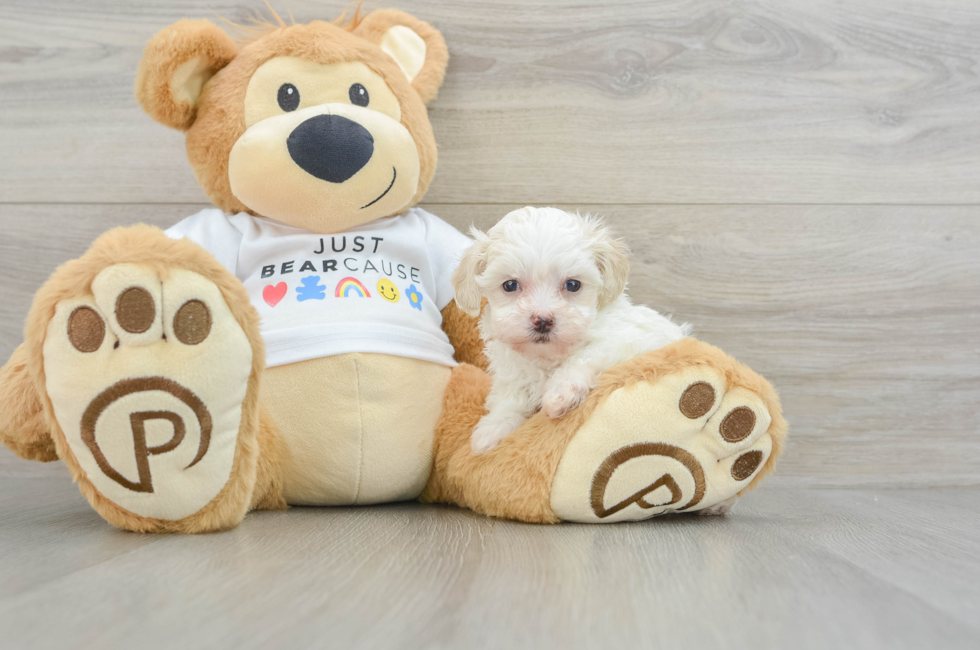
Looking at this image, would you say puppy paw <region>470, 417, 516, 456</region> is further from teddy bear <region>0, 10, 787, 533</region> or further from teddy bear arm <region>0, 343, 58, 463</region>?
teddy bear arm <region>0, 343, 58, 463</region>

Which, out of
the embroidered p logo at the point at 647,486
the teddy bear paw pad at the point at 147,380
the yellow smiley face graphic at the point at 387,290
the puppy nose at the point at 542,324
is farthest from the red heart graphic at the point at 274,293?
the embroidered p logo at the point at 647,486

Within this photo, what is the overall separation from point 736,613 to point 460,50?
1.06 metres

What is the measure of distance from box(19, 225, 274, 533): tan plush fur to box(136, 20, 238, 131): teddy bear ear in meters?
0.36

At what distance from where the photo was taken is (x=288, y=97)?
103cm

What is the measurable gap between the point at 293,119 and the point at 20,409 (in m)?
0.50

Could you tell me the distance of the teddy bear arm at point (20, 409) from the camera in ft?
2.86

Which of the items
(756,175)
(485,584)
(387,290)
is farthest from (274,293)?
(756,175)

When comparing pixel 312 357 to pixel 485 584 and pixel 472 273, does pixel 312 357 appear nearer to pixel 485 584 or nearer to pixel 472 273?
pixel 472 273

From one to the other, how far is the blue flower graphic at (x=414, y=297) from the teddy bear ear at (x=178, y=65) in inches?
16.5

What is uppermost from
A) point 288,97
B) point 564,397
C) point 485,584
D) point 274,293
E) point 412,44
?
point 412,44

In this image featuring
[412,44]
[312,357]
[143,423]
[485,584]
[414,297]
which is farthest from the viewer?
[412,44]

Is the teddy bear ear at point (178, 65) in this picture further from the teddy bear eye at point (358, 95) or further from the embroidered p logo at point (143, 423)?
the embroidered p logo at point (143, 423)

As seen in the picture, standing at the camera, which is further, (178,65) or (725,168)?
(725,168)

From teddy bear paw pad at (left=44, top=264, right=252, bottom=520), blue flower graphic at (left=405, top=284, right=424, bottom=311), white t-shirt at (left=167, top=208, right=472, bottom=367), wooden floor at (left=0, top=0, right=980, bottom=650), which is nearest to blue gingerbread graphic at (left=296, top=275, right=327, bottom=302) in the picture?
white t-shirt at (left=167, top=208, right=472, bottom=367)
